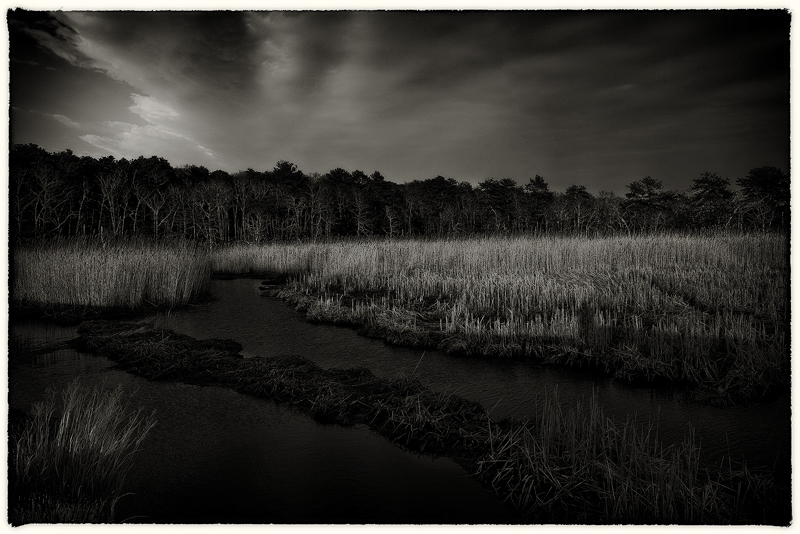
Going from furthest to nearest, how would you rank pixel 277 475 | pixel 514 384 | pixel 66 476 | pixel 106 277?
pixel 106 277
pixel 514 384
pixel 277 475
pixel 66 476

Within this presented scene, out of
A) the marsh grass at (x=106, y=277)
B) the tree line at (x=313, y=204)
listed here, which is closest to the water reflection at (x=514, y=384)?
the marsh grass at (x=106, y=277)

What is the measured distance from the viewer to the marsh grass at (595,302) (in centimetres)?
403

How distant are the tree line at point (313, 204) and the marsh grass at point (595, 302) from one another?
41.1 ft

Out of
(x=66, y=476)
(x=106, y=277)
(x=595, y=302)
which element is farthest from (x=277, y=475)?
(x=106, y=277)

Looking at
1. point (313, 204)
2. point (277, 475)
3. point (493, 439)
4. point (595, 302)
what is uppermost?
point (313, 204)

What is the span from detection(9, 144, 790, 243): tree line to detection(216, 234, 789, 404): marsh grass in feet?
41.1

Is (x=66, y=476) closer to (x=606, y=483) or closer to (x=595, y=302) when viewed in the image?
(x=606, y=483)

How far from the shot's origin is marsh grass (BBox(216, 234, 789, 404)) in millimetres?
4031

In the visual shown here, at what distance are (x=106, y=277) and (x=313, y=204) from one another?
76.8 feet

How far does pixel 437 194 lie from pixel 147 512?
3612cm

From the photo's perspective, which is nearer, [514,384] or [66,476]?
[66,476]

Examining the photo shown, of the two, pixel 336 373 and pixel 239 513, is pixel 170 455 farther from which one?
pixel 336 373

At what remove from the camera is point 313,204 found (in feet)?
101

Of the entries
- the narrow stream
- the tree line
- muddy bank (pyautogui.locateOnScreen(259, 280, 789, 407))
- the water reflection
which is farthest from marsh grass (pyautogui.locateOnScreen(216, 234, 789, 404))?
the tree line
